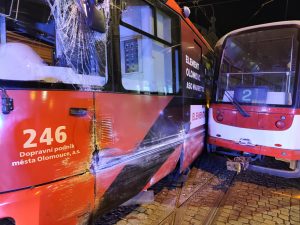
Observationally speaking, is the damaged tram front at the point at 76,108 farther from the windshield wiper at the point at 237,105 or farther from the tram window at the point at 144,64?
the windshield wiper at the point at 237,105

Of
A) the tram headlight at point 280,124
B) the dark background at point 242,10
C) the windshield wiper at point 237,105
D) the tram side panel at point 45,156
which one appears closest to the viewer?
the tram side panel at point 45,156

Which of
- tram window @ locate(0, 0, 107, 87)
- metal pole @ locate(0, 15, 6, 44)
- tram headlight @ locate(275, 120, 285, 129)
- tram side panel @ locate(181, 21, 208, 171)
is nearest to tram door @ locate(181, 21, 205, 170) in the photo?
tram side panel @ locate(181, 21, 208, 171)

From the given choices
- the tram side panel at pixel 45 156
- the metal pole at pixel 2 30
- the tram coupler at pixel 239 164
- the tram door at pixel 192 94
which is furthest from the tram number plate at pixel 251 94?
the metal pole at pixel 2 30

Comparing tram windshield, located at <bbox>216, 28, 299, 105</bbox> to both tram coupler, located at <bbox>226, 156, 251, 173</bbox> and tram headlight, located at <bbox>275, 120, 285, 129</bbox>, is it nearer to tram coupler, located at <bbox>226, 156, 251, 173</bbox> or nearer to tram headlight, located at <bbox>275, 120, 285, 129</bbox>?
tram headlight, located at <bbox>275, 120, 285, 129</bbox>

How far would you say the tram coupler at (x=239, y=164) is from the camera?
461 centimetres

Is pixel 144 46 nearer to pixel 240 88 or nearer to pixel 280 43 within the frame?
pixel 240 88

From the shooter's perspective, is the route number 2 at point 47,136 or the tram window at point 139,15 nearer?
the route number 2 at point 47,136

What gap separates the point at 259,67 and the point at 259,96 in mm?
608

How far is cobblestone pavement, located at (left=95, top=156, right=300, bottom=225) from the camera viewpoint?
349 cm

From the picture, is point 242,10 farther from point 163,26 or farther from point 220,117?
point 163,26

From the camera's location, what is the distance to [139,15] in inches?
123

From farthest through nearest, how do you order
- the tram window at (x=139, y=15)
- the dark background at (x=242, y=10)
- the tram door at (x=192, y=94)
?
the dark background at (x=242, y=10)
the tram door at (x=192, y=94)
the tram window at (x=139, y=15)

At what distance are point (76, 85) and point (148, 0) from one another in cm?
165

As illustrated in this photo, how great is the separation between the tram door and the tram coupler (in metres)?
0.67
